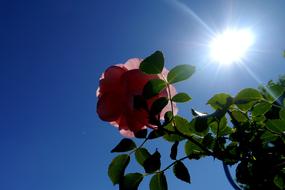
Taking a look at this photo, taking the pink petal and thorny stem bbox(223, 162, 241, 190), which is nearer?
thorny stem bbox(223, 162, 241, 190)

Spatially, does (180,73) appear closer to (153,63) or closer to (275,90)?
(153,63)

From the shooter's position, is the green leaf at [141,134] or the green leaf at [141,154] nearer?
the green leaf at [141,134]

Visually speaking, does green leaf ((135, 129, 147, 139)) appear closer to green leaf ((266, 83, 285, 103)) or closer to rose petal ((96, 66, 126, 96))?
rose petal ((96, 66, 126, 96))

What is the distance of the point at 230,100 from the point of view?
901mm

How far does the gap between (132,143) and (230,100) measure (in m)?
0.32

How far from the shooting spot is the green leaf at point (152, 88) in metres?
0.91

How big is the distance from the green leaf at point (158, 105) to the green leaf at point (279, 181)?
395 mm

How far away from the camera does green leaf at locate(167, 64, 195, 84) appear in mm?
978

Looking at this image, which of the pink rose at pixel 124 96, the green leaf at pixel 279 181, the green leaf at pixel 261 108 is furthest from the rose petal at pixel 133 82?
the green leaf at pixel 279 181

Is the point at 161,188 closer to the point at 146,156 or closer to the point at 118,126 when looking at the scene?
the point at 146,156

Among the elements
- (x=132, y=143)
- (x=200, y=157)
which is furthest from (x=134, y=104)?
(x=200, y=157)

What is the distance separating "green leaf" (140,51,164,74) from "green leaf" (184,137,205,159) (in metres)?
0.27

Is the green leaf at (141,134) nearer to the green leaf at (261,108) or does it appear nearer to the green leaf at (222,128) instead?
the green leaf at (222,128)

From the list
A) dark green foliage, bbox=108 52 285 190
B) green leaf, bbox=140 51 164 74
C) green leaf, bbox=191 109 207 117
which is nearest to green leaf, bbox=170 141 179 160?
dark green foliage, bbox=108 52 285 190
